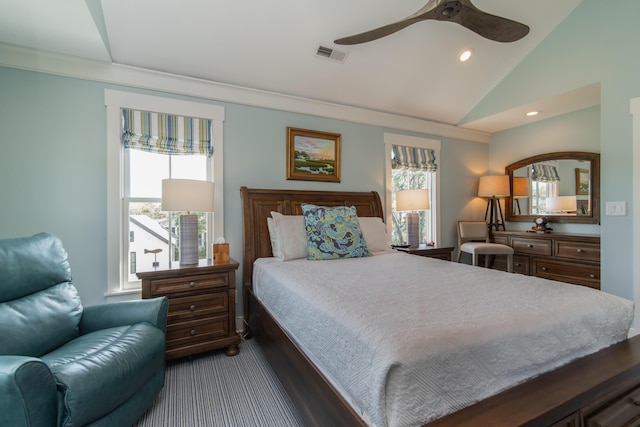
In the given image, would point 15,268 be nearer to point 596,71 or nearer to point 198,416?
point 198,416

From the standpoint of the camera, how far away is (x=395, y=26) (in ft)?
6.35

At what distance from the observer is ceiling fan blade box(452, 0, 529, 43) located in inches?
71.5

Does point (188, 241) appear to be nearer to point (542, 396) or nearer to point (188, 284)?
point (188, 284)

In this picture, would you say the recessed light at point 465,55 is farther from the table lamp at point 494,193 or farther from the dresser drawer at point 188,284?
the dresser drawer at point 188,284

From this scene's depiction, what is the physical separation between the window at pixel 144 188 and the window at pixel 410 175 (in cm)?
219

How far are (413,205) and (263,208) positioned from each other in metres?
1.84

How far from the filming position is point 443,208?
4223 mm

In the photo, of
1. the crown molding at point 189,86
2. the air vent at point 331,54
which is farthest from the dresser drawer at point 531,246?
the air vent at point 331,54

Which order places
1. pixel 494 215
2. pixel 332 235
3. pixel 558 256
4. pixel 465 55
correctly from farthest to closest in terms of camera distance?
pixel 494 215
pixel 558 256
pixel 465 55
pixel 332 235

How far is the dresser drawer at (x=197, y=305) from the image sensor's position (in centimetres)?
217

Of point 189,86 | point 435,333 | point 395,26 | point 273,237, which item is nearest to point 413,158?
point 395,26

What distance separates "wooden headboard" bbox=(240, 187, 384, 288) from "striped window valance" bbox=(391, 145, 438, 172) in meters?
1.08

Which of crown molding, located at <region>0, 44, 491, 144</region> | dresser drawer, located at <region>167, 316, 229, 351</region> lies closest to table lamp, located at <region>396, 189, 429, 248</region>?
crown molding, located at <region>0, 44, 491, 144</region>

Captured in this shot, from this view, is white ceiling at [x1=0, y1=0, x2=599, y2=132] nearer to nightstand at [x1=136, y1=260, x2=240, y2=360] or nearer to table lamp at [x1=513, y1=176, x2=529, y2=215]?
table lamp at [x1=513, y1=176, x2=529, y2=215]
